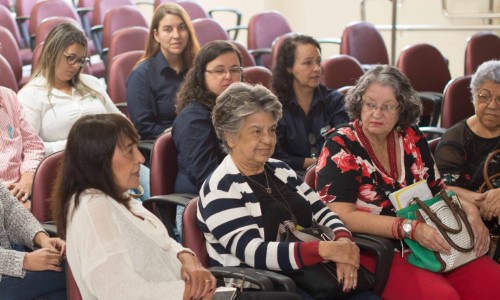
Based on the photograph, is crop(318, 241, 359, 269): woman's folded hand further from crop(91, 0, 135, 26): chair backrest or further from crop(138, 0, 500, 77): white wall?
crop(138, 0, 500, 77): white wall

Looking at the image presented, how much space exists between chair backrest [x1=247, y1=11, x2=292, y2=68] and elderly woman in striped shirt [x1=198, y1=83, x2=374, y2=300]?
372 cm

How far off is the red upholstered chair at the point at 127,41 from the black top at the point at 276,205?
298 cm

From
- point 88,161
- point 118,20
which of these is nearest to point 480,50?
point 118,20

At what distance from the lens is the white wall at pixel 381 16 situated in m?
7.18

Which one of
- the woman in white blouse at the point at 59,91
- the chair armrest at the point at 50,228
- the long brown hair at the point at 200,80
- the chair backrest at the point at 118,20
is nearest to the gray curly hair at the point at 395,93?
the long brown hair at the point at 200,80

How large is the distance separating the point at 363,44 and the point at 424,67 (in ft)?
2.59

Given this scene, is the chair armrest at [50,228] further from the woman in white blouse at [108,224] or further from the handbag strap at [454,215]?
the handbag strap at [454,215]

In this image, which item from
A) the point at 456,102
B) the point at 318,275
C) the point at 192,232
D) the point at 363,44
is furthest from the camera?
the point at 363,44

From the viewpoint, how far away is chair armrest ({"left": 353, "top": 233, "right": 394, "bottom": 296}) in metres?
2.44

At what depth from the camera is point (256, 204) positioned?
7.77 ft

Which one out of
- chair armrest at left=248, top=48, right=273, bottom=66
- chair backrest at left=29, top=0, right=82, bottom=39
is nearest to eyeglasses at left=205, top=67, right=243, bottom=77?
chair armrest at left=248, top=48, right=273, bottom=66

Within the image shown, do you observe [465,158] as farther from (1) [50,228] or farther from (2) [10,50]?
(2) [10,50]

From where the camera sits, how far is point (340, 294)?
230cm

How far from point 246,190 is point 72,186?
0.56 metres
